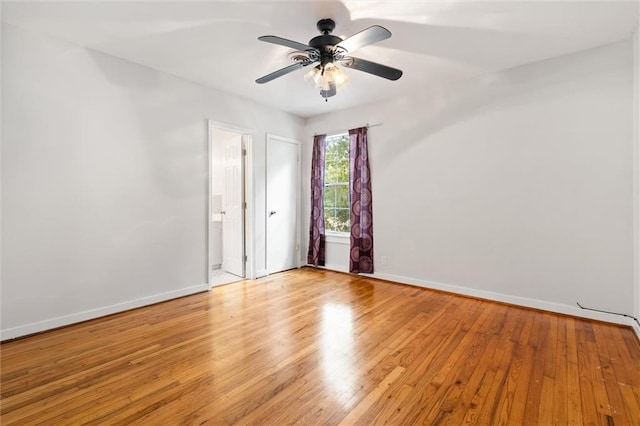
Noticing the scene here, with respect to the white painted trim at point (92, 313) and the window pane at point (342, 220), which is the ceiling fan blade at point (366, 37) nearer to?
the window pane at point (342, 220)

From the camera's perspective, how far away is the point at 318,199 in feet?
16.8

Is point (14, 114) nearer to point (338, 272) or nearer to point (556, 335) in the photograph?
point (338, 272)

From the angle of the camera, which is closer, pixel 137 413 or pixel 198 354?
pixel 137 413

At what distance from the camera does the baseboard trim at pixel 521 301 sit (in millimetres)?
2840

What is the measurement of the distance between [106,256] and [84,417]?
184cm

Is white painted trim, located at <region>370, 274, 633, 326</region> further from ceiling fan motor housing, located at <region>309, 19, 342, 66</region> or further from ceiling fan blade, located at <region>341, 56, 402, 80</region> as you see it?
ceiling fan motor housing, located at <region>309, 19, 342, 66</region>

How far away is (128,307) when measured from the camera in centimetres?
319

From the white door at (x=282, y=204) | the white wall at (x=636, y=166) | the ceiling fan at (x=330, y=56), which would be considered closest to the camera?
the ceiling fan at (x=330, y=56)

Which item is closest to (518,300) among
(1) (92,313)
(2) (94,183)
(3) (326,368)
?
(3) (326,368)

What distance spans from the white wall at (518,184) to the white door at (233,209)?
2129 millimetres

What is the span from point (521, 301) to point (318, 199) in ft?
10.4

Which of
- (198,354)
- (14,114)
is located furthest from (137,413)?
(14,114)

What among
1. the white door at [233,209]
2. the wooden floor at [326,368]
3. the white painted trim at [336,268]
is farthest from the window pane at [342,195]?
the wooden floor at [326,368]

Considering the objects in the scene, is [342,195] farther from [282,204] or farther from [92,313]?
[92,313]
